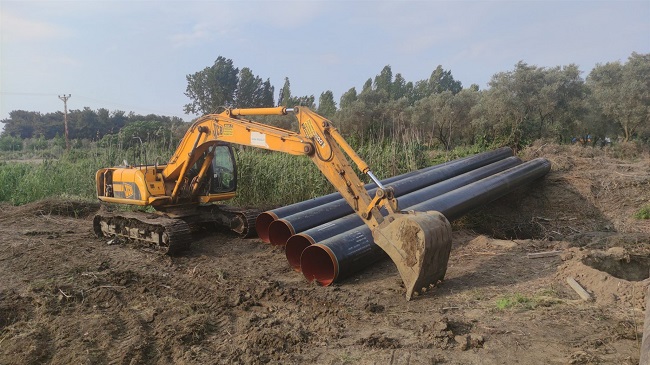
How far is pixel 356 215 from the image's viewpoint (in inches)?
296

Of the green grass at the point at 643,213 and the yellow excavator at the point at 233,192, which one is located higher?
the yellow excavator at the point at 233,192

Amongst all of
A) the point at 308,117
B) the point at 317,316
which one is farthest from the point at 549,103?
the point at 317,316

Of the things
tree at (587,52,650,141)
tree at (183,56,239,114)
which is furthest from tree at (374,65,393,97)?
tree at (587,52,650,141)

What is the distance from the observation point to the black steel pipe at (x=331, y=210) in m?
7.79

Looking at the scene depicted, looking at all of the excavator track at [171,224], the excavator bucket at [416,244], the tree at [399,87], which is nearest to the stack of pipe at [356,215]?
the excavator track at [171,224]

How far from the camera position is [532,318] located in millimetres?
4734

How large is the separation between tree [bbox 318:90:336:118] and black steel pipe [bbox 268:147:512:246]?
2264 centimetres

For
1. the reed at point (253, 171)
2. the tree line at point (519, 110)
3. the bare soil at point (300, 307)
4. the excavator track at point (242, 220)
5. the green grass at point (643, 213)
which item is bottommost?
the bare soil at point (300, 307)

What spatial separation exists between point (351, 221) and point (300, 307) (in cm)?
217

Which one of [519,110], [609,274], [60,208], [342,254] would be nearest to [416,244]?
[342,254]

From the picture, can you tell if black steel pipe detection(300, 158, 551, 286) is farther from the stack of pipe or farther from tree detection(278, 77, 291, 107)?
tree detection(278, 77, 291, 107)

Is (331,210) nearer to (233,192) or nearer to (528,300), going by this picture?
(233,192)

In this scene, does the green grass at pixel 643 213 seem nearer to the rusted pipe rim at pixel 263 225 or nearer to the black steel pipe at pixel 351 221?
the black steel pipe at pixel 351 221

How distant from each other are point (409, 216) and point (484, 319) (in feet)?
4.63
